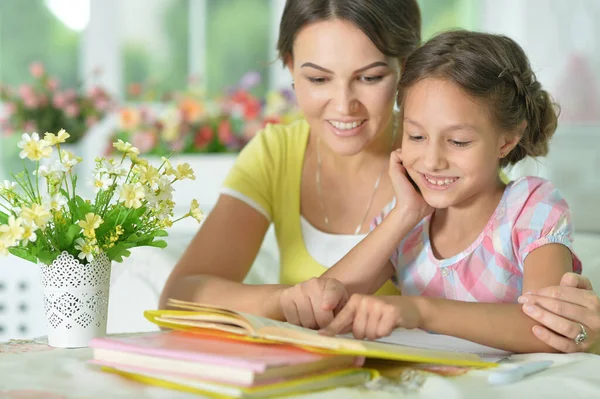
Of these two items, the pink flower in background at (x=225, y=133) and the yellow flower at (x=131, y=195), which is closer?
the yellow flower at (x=131, y=195)

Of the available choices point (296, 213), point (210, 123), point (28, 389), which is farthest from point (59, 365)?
point (210, 123)

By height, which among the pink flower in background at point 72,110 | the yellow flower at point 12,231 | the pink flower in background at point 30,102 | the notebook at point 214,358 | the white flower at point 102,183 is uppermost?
the pink flower in background at point 30,102

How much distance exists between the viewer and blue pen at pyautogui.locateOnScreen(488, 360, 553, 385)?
49.0 inches

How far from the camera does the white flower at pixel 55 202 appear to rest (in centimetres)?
146

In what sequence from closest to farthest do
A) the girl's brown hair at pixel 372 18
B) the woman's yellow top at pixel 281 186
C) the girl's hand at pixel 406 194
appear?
the girl's hand at pixel 406 194, the girl's brown hair at pixel 372 18, the woman's yellow top at pixel 281 186

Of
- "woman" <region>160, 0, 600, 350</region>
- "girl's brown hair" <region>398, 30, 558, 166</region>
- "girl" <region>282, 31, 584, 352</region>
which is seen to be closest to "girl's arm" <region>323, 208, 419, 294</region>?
"girl" <region>282, 31, 584, 352</region>

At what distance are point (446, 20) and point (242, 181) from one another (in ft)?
10.7

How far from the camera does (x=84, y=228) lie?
4.86 feet

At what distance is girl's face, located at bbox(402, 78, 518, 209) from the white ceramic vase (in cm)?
64

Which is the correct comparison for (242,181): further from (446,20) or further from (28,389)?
(446,20)

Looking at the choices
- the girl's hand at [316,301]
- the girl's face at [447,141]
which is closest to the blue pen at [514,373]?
the girl's hand at [316,301]

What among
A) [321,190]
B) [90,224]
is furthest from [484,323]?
[321,190]

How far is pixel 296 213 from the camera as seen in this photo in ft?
7.53

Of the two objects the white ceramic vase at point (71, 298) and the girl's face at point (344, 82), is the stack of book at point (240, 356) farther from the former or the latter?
the girl's face at point (344, 82)
